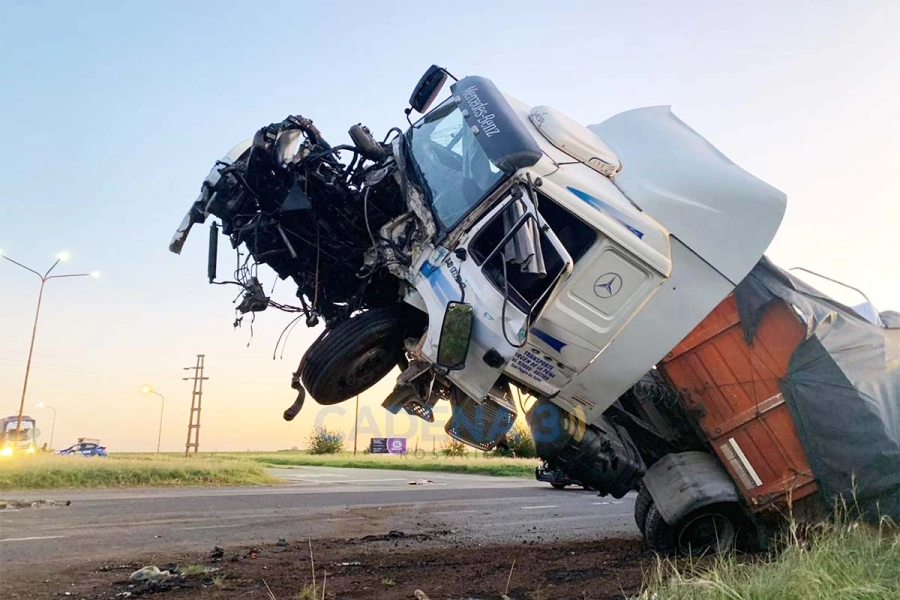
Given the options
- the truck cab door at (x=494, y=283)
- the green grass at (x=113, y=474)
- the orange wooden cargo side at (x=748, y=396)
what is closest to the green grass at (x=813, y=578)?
the orange wooden cargo side at (x=748, y=396)

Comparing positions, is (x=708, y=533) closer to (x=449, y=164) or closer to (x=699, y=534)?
(x=699, y=534)

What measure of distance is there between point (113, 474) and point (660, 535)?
13982 mm

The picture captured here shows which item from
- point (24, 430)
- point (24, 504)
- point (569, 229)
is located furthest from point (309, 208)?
point (24, 430)

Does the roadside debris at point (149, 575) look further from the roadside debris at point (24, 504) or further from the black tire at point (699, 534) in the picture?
the roadside debris at point (24, 504)

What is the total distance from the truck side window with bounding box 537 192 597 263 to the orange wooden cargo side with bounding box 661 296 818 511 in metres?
1.46

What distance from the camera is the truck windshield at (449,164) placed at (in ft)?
15.4

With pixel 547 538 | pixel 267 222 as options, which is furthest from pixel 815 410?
pixel 267 222

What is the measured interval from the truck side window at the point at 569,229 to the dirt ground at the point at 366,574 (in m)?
2.11

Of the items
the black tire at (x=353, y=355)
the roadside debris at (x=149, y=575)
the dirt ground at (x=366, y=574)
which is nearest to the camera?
the dirt ground at (x=366, y=574)

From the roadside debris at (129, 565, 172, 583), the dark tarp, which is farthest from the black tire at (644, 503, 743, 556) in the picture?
the roadside debris at (129, 565, 172, 583)

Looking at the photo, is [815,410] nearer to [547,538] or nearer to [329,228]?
[547,538]

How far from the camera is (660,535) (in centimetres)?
564

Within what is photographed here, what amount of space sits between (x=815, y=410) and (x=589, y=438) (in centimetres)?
164

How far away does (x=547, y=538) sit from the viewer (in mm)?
7273
